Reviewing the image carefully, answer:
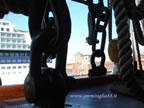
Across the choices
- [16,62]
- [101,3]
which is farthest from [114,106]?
[16,62]

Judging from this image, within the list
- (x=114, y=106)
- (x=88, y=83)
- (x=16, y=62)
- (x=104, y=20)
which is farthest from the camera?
(x=16, y=62)

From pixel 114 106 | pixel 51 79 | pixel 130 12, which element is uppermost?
pixel 130 12

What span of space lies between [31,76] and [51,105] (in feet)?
0.24

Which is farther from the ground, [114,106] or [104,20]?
[104,20]

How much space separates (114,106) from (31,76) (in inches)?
12.5

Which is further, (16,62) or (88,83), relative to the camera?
(16,62)

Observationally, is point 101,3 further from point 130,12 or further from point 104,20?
point 130,12

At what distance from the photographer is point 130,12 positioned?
0.56 m

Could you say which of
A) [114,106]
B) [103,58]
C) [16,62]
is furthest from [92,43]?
[16,62]

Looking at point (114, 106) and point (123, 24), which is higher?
point (123, 24)

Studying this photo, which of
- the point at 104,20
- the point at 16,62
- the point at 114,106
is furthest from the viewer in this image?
the point at 16,62

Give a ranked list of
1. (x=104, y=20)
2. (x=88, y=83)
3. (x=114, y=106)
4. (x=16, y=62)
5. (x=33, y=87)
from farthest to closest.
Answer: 1. (x=16, y=62)
2. (x=88, y=83)
3. (x=104, y=20)
4. (x=114, y=106)
5. (x=33, y=87)

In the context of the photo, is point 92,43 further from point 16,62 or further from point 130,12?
point 16,62

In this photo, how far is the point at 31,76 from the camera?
0.28 metres
